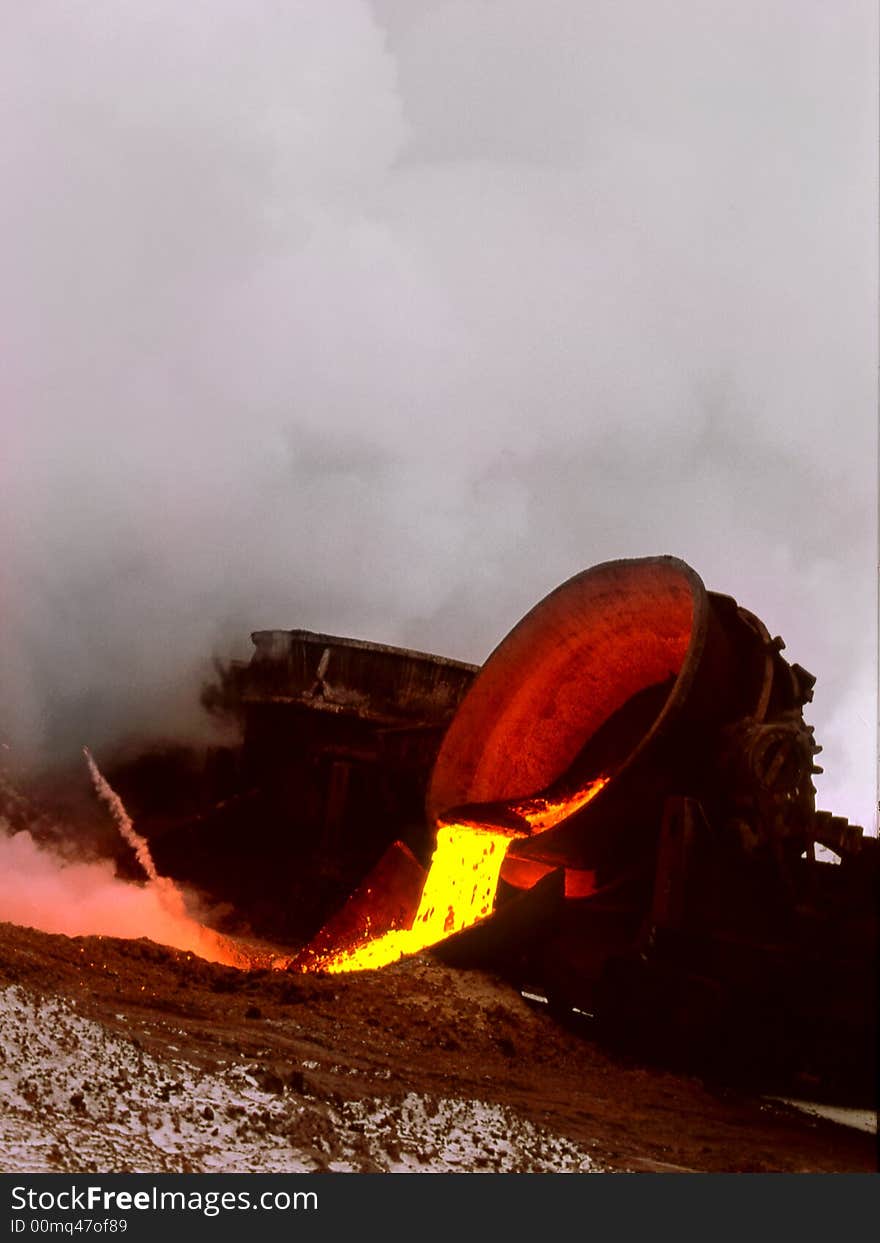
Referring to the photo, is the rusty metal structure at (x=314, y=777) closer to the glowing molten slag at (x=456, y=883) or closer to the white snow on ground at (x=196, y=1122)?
the glowing molten slag at (x=456, y=883)

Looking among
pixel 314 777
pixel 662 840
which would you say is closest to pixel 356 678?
pixel 314 777

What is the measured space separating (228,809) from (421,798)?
1.35 metres

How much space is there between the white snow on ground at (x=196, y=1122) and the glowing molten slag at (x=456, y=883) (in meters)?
1.55

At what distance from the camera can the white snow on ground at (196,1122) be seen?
2168 millimetres

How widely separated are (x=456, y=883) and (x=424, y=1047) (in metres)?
1.15

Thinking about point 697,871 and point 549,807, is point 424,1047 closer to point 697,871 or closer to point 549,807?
point 697,871

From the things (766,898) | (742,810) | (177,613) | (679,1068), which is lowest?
(679,1068)

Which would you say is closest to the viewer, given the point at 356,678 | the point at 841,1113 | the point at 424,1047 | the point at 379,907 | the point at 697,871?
the point at 841,1113

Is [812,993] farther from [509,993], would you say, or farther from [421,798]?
[421,798]

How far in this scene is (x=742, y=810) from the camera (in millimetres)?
3572

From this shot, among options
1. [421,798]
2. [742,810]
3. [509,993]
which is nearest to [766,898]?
[742,810]

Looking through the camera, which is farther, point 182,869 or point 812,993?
point 182,869

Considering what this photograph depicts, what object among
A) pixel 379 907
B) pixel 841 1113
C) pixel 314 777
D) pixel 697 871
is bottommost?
pixel 841 1113

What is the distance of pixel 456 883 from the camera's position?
4.40 meters
